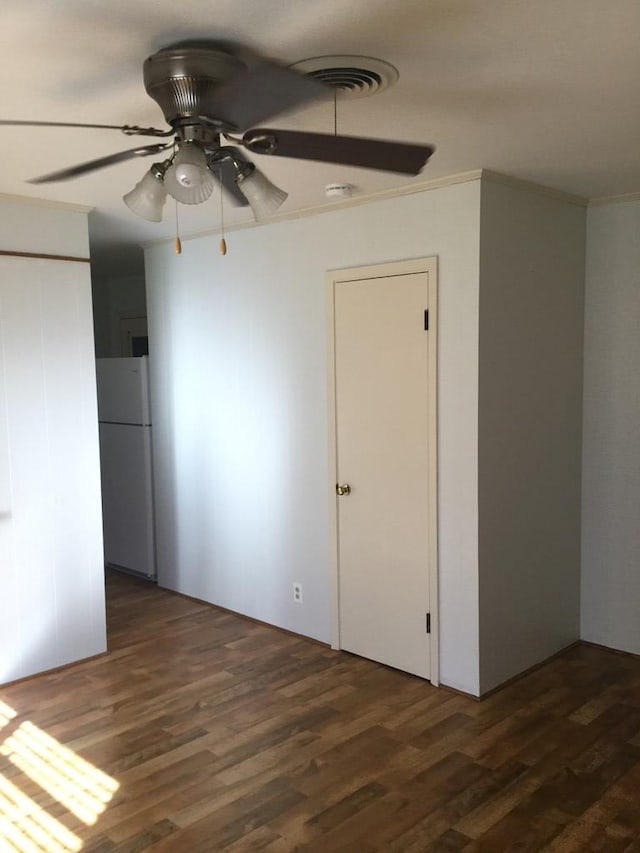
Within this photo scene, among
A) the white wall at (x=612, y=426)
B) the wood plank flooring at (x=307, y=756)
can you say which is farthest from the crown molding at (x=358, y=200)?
the wood plank flooring at (x=307, y=756)

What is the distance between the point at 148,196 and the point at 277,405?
2.33m

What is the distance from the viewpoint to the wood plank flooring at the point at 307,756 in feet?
8.50

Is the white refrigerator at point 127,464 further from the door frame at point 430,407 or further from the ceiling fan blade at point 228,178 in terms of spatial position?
the ceiling fan blade at point 228,178

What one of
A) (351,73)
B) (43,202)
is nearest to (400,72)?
(351,73)

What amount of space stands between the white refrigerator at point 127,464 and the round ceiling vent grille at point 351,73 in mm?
3317

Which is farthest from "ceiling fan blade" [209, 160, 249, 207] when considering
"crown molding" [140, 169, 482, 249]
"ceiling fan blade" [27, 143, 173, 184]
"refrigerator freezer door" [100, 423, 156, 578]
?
"refrigerator freezer door" [100, 423, 156, 578]

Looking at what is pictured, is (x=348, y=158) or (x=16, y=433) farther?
(x=16, y=433)

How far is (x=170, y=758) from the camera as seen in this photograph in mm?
3074

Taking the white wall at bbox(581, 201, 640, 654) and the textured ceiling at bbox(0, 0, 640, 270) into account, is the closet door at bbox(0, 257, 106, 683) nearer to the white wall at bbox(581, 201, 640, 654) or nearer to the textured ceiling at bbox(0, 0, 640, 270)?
the textured ceiling at bbox(0, 0, 640, 270)

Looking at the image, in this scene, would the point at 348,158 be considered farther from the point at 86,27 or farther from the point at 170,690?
the point at 170,690

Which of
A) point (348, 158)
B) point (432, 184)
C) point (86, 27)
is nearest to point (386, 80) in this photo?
point (348, 158)

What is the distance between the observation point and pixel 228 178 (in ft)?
7.64

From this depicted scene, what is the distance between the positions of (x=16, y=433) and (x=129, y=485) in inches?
71.0

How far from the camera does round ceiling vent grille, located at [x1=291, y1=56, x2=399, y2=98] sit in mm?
2049
